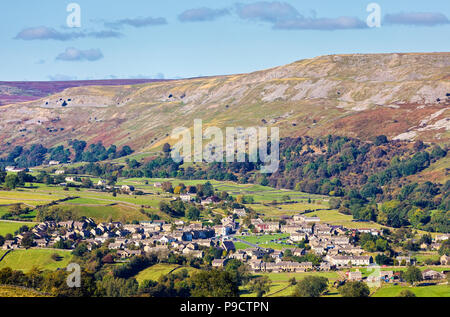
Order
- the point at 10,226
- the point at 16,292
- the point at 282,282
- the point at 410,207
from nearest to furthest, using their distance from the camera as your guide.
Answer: the point at 16,292, the point at 282,282, the point at 10,226, the point at 410,207

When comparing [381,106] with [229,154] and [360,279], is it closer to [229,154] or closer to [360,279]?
[229,154]

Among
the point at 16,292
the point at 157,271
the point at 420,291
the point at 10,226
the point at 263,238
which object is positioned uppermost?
the point at 16,292

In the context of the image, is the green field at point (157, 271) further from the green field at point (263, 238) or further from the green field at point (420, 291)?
the green field at point (263, 238)

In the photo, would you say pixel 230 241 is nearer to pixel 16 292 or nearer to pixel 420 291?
pixel 420 291

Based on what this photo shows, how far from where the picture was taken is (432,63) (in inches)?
7756

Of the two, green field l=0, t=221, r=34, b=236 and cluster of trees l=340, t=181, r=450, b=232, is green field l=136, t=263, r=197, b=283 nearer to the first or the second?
green field l=0, t=221, r=34, b=236

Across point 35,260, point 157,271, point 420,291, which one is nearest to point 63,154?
point 35,260

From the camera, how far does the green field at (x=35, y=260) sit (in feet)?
222

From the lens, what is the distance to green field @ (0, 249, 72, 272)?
6769cm

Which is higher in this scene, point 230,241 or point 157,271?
point 157,271

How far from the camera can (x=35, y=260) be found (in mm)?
70000

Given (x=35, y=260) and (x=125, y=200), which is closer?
(x=35, y=260)

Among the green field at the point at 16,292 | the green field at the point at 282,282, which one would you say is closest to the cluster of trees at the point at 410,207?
the green field at the point at 282,282

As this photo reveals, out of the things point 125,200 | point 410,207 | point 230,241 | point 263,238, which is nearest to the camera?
point 230,241
